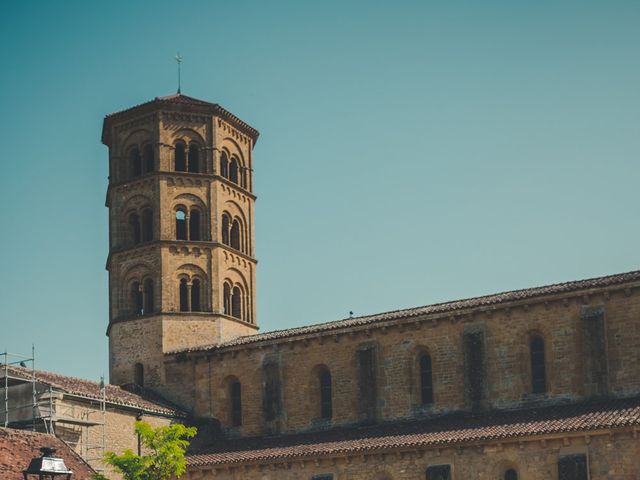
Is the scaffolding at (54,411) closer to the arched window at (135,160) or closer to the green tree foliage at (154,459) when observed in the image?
the green tree foliage at (154,459)

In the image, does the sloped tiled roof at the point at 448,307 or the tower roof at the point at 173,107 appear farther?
the tower roof at the point at 173,107

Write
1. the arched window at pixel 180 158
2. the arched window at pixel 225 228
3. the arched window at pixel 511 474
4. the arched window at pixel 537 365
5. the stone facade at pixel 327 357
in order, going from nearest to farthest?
the arched window at pixel 511 474
the stone facade at pixel 327 357
the arched window at pixel 537 365
the arched window at pixel 180 158
the arched window at pixel 225 228

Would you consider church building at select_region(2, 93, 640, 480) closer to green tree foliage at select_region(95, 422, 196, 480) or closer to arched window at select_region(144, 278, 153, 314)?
arched window at select_region(144, 278, 153, 314)

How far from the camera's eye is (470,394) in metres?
42.1

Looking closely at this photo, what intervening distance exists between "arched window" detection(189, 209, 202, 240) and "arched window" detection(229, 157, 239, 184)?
317cm

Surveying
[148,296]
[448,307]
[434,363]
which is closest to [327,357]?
[434,363]

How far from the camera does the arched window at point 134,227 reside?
174 ft

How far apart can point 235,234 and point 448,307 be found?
48.0 feet

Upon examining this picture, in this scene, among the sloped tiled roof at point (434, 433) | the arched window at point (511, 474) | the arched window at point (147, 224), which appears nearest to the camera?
the sloped tiled roof at point (434, 433)

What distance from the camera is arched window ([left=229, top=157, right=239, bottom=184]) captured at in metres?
55.0

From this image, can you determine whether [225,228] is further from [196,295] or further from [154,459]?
[154,459]

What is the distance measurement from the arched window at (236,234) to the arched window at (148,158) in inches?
186

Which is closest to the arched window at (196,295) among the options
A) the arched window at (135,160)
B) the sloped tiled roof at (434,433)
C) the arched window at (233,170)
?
the arched window at (233,170)

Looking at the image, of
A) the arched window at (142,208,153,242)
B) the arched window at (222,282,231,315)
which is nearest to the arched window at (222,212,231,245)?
the arched window at (222,282,231,315)
